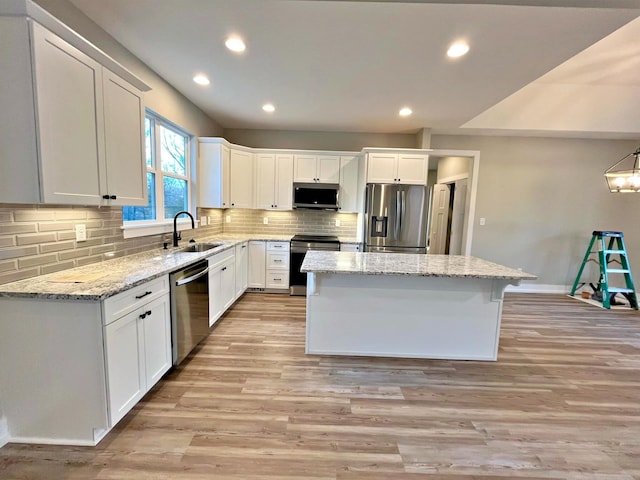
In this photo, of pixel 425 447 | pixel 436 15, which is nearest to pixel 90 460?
pixel 425 447

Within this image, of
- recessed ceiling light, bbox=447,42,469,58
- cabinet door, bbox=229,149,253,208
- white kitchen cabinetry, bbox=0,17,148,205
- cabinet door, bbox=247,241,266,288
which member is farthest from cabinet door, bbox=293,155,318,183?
white kitchen cabinetry, bbox=0,17,148,205

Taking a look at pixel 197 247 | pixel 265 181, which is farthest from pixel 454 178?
pixel 197 247

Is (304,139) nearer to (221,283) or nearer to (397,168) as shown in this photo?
(397,168)

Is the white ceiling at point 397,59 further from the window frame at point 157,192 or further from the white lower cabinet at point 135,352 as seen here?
the white lower cabinet at point 135,352

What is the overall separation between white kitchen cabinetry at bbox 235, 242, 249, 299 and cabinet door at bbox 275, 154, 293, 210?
935mm

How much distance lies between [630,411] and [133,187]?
4.08 meters

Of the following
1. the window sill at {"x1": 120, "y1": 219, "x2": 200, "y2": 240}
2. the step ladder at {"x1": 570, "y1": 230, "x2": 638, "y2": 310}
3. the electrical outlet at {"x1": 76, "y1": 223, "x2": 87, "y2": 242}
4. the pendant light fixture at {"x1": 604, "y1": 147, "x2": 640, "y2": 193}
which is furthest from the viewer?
the step ladder at {"x1": 570, "y1": 230, "x2": 638, "y2": 310}

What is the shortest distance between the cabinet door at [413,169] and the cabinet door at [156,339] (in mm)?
3660

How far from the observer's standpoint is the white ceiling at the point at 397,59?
186 cm

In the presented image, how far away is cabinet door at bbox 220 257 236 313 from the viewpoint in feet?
11.0

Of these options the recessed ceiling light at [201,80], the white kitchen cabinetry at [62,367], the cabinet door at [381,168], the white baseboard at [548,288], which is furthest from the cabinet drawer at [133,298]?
the white baseboard at [548,288]

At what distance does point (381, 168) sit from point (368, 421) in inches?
137

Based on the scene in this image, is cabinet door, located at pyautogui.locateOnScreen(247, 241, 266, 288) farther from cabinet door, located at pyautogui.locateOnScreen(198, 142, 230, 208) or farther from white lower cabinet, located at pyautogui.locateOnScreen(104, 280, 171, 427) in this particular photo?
white lower cabinet, located at pyautogui.locateOnScreen(104, 280, 171, 427)

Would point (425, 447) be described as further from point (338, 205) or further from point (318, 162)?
point (318, 162)
